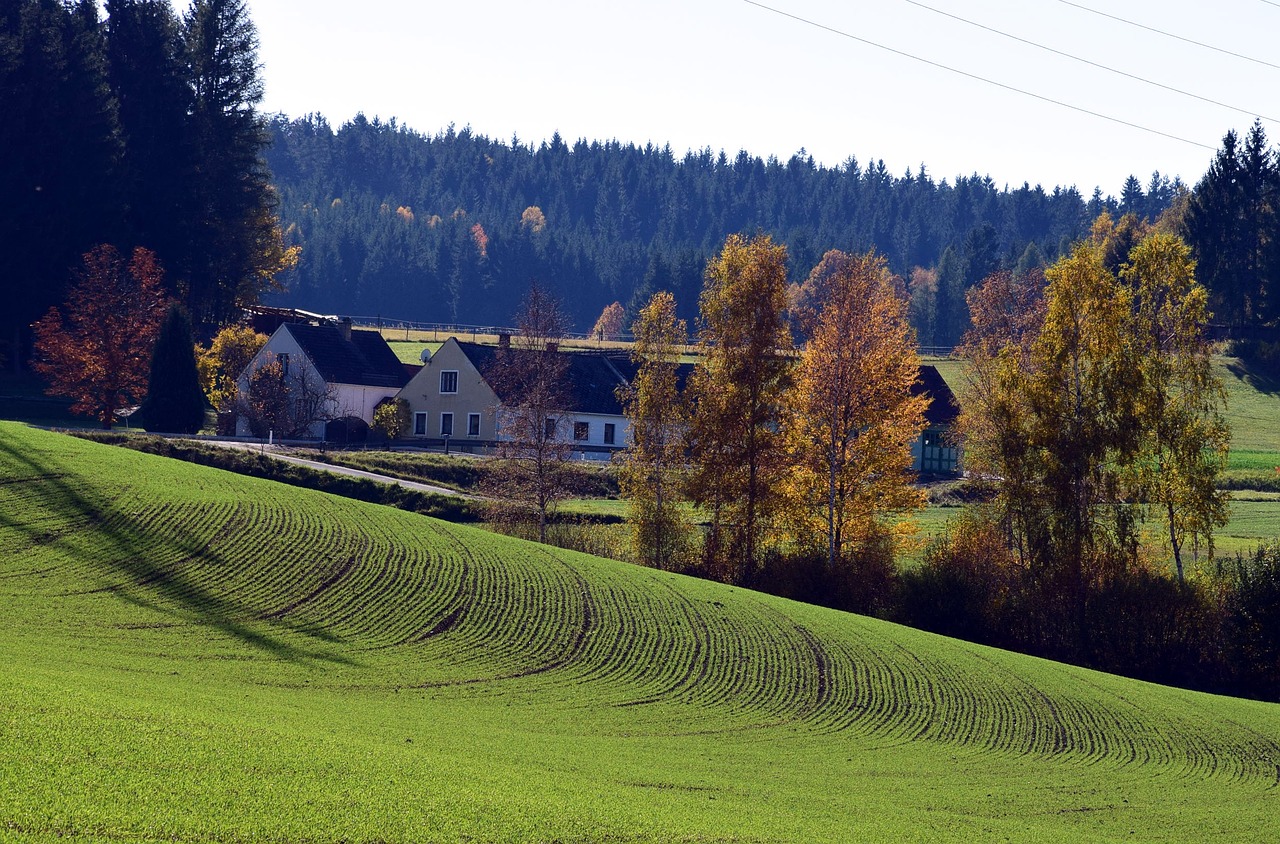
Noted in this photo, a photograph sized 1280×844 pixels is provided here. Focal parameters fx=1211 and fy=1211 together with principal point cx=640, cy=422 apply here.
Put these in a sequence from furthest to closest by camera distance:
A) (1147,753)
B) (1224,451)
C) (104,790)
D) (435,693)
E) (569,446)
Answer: (569,446) < (1224,451) < (1147,753) < (435,693) < (104,790)

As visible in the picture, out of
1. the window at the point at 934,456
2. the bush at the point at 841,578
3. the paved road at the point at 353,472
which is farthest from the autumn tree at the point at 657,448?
the window at the point at 934,456

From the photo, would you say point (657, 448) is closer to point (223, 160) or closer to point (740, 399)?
point (740, 399)

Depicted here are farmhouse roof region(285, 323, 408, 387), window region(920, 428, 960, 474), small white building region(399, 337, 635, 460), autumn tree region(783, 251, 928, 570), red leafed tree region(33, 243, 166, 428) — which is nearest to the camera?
autumn tree region(783, 251, 928, 570)

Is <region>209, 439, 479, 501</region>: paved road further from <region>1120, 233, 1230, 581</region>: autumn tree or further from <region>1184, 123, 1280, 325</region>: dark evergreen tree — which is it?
<region>1184, 123, 1280, 325</region>: dark evergreen tree

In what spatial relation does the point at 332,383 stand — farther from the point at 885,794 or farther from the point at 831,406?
the point at 885,794

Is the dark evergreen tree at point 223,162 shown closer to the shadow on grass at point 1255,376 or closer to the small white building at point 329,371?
the small white building at point 329,371

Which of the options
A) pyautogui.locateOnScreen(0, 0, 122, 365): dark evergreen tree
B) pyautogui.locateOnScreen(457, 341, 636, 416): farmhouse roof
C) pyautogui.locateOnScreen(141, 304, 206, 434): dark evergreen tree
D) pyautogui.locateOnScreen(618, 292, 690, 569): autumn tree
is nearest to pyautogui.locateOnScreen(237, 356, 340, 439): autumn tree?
pyautogui.locateOnScreen(141, 304, 206, 434): dark evergreen tree

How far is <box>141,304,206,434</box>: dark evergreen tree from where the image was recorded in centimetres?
6212

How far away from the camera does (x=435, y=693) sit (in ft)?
67.9

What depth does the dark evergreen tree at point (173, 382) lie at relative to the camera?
6212cm

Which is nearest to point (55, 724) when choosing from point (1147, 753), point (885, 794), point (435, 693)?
point (435, 693)

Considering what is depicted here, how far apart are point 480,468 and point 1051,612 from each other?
1136 inches

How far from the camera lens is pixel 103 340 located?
217 ft

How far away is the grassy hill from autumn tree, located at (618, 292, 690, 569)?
34.9ft
